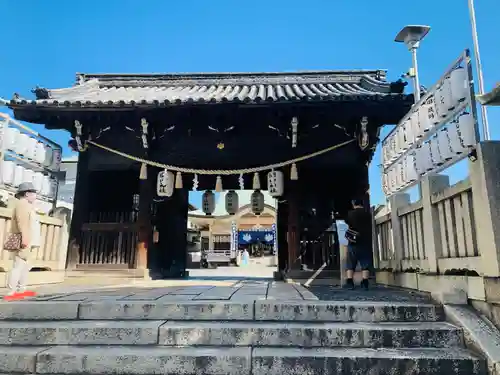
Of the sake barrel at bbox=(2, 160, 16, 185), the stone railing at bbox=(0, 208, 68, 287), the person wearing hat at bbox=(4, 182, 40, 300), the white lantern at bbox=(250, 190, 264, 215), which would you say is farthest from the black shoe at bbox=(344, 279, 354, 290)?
the sake barrel at bbox=(2, 160, 16, 185)

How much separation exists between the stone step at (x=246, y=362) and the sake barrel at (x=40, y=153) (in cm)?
646

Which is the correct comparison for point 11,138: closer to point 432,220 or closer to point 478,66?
point 432,220

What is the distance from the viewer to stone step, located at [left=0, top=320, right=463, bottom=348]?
154 inches

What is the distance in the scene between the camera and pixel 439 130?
17.2ft

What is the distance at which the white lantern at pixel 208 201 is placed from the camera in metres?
10.0

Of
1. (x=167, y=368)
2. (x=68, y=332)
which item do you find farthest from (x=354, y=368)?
(x=68, y=332)

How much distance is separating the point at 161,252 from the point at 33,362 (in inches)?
280

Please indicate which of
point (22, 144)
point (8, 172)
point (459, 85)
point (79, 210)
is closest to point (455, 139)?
point (459, 85)

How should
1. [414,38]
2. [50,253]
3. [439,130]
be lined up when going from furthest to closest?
[414,38]
[50,253]
[439,130]

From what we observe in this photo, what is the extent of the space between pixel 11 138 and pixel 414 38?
41.1ft

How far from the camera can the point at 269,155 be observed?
377 inches

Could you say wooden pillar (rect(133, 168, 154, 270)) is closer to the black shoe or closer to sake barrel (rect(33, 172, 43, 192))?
sake barrel (rect(33, 172, 43, 192))

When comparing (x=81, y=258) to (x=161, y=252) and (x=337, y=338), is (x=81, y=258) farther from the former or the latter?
(x=337, y=338)

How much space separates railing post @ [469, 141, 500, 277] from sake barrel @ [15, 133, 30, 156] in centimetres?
931
